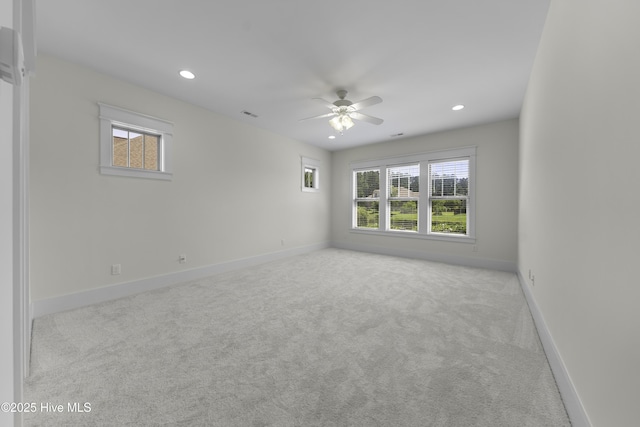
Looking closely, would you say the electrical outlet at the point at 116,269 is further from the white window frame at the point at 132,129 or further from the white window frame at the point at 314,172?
the white window frame at the point at 314,172

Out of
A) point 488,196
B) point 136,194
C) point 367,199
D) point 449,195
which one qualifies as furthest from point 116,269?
point 488,196

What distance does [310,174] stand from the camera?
6445 millimetres

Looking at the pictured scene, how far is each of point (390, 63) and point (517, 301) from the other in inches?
124

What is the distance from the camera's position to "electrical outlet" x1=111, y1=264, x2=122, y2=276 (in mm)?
3165

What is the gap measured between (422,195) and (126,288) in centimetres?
536

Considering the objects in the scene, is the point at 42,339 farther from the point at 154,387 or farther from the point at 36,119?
the point at 36,119

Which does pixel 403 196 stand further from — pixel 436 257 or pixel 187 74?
pixel 187 74

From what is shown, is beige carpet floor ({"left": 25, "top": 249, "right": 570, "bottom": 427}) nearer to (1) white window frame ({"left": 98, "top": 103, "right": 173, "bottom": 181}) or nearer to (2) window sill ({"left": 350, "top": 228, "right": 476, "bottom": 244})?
(1) white window frame ({"left": 98, "top": 103, "right": 173, "bottom": 181})

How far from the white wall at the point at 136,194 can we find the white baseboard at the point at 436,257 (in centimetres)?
199

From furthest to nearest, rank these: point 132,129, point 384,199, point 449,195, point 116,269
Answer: point 384,199
point 449,195
point 132,129
point 116,269

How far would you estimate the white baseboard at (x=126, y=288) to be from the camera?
8.87ft

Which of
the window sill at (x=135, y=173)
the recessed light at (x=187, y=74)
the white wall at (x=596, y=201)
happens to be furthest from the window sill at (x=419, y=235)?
the recessed light at (x=187, y=74)

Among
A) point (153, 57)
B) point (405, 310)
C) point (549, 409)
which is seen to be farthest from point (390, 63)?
point (549, 409)

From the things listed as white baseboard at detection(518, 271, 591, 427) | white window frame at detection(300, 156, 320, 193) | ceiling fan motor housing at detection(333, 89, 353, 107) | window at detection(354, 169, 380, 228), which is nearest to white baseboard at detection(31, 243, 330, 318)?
white window frame at detection(300, 156, 320, 193)
